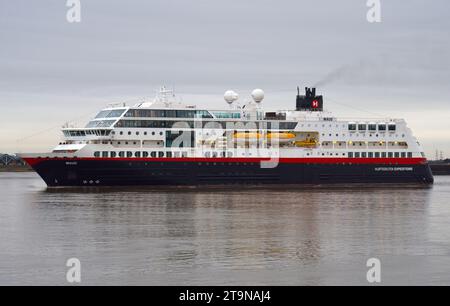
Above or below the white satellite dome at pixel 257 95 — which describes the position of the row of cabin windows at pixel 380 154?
below

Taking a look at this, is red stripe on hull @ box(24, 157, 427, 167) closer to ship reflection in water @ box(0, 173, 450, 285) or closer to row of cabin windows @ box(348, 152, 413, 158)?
row of cabin windows @ box(348, 152, 413, 158)

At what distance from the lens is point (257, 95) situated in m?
79.8

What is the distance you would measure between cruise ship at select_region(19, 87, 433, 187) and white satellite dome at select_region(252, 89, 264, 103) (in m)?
0.10

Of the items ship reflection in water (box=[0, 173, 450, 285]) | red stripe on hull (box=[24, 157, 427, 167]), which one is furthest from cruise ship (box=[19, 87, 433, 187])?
ship reflection in water (box=[0, 173, 450, 285])

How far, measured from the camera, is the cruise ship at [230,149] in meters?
70.2

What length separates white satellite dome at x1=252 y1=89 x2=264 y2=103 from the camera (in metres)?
79.6

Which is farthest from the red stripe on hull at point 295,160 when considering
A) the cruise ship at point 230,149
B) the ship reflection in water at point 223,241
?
the ship reflection in water at point 223,241

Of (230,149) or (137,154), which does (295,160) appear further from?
(137,154)

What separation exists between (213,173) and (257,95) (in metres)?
10.8

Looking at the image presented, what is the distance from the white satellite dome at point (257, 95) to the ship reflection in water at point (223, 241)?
89.4ft

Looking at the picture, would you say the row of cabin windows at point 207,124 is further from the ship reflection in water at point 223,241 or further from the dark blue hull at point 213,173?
the ship reflection in water at point 223,241

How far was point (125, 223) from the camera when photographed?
38.7 metres

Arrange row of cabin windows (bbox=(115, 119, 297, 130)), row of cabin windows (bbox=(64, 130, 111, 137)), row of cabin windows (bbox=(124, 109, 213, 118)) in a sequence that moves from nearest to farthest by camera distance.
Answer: row of cabin windows (bbox=(64, 130, 111, 137)), row of cabin windows (bbox=(115, 119, 297, 130)), row of cabin windows (bbox=(124, 109, 213, 118))

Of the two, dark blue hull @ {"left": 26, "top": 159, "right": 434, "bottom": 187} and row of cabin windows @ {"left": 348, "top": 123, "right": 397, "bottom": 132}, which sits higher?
row of cabin windows @ {"left": 348, "top": 123, "right": 397, "bottom": 132}
